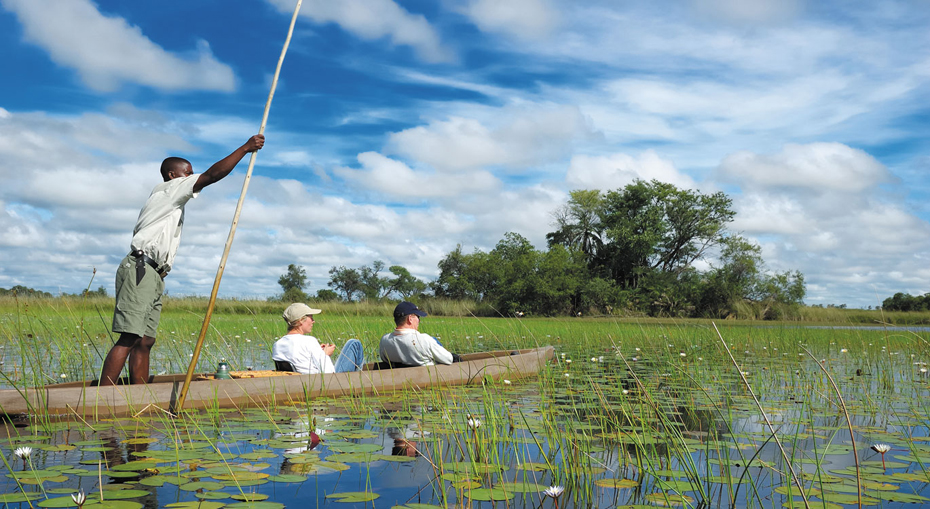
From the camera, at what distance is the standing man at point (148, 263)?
5.55m

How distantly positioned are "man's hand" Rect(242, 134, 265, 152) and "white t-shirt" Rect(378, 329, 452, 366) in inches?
116

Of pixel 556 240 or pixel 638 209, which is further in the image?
pixel 556 240

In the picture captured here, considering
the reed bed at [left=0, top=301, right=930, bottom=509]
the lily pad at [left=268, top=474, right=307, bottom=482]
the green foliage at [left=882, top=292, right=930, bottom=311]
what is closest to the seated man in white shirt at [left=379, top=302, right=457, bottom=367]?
the reed bed at [left=0, top=301, right=930, bottom=509]

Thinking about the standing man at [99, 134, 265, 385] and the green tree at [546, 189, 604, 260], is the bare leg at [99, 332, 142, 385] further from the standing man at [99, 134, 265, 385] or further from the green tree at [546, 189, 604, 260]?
the green tree at [546, 189, 604, 260]

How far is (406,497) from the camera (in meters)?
3.41

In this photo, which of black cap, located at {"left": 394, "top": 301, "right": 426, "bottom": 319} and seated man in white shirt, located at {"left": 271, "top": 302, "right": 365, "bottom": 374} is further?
black cap, located at {"left": 394, "top": 301, "right": 426, "bottom": 319}

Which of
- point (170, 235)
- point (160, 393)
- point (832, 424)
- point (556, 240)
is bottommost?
point (832, 424)

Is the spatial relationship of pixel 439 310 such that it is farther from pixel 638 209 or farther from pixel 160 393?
pixel 160 393

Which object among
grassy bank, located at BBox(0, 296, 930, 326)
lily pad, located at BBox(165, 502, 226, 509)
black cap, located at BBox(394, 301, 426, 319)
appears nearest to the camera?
lily pad, located at BBox(165, 502, 226, 509)

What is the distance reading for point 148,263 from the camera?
18.7ft

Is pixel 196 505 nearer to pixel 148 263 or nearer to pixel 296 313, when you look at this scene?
pixel 148 263

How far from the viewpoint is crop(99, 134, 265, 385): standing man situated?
5551 millimetres

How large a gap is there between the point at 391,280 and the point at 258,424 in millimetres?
82182

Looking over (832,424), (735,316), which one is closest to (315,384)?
(832,424)
